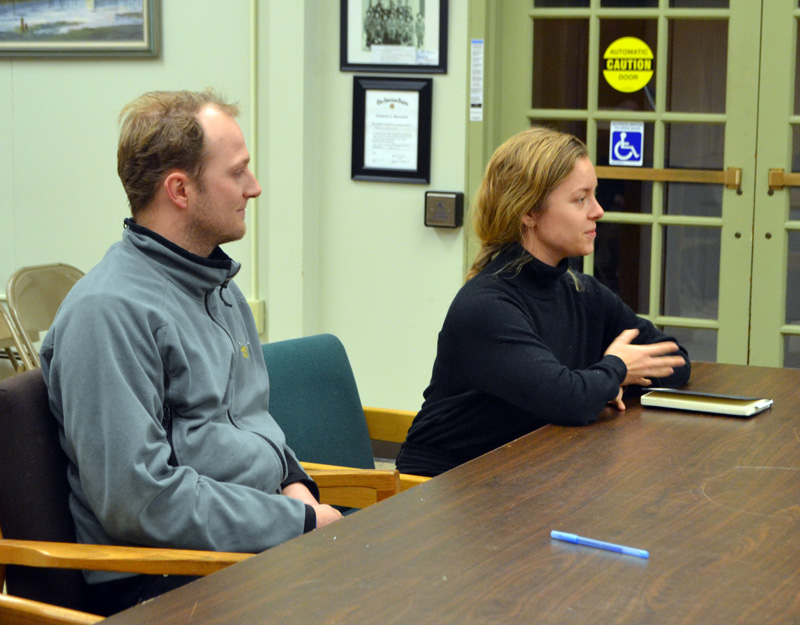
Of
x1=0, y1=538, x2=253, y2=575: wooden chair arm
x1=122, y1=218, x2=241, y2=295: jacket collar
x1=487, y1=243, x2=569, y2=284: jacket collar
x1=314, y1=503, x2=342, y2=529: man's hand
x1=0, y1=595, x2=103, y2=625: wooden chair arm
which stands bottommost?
x1=314, y1=503, x2=342, y2=529: man's hand

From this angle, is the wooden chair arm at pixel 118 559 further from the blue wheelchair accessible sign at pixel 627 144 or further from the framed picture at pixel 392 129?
the blue wheelchair accessible sign at pixel 627 144

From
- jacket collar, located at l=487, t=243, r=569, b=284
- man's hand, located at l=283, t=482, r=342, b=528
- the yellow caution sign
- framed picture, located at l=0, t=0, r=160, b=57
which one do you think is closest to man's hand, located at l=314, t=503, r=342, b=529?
man's hand, located at l=283, t=482, r=342, b=528

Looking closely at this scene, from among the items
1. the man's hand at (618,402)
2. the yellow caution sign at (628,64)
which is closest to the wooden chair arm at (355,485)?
the man's hand at (618,402)

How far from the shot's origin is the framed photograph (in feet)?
13.6

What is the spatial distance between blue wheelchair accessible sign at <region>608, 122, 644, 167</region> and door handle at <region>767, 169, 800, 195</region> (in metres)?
0.49

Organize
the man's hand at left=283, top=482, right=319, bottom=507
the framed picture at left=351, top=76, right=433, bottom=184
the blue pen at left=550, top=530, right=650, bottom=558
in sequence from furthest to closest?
the framed picture at left=351, top=76, right=433, bottom=184
the man's hand at left=283, top=482, right=319, bottom=507
the blue pen at left=550, top=530, right=650, bottom=558

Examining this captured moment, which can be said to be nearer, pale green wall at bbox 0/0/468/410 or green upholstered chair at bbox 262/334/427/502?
green upholstered chair at bbox 262/334/427/502

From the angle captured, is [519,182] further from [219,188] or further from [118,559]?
[118,559]

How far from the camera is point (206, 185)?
184 cm

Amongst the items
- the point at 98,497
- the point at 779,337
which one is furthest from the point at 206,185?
the point at 779,337

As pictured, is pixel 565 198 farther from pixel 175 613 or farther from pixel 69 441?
pixel 175 613

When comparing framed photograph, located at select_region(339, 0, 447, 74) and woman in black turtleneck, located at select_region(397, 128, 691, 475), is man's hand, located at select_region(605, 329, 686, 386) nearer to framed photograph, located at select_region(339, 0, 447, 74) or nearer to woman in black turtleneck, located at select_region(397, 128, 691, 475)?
woman in black turtleneck, located at select_region(397, 128, 691, 475)

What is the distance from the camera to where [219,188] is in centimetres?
185

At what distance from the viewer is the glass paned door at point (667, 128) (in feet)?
13.0
